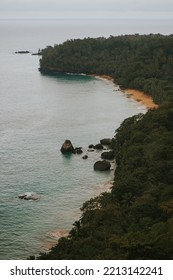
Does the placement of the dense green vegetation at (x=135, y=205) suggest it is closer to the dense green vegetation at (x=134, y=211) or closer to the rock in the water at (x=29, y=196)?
the dense green vegetation at (x=134, y=211)

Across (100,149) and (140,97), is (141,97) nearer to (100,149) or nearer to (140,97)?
(140,97)

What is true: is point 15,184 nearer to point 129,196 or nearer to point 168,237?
point 129,196

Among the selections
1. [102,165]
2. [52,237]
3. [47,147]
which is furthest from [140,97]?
[52,237]

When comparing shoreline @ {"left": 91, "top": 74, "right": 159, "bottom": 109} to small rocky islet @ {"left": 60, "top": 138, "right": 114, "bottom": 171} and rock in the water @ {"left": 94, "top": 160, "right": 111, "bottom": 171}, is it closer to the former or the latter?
small rocky islet @ {"left": 60, "top": 138, "right": 114, "bottom": 171}

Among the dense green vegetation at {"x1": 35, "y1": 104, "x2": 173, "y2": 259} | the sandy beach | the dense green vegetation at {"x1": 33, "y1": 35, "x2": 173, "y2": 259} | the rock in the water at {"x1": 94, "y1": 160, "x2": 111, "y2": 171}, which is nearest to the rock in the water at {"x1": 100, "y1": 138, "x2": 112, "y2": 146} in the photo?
the dense green vegetation at {"x1": 33, "y1": 35, "x2": 173, "y2": 259}

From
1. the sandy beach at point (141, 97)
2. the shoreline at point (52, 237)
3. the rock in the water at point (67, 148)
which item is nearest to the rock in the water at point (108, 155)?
the rock in the water at point (67, 148)

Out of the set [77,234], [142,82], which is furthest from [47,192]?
[142,82]
